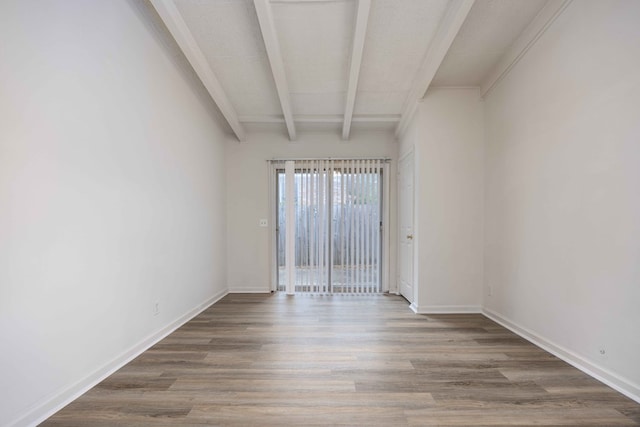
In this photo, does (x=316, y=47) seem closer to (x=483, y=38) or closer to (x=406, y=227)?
(x=483, y=38)

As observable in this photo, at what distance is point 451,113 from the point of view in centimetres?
367

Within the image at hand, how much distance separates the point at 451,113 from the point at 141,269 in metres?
3.70

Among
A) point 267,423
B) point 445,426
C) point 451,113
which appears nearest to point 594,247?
point 445,426

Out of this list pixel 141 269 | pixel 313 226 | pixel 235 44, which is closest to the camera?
pixel 141 269

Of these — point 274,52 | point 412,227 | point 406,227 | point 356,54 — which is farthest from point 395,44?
point 406,227

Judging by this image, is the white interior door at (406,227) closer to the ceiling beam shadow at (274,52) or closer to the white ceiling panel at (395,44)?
the white ceiling panel at (395,44)

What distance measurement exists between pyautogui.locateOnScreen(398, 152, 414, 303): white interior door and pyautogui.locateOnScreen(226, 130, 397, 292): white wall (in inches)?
44.3

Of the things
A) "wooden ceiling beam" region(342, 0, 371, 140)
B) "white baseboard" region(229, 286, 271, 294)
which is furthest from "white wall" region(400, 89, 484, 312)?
"white baseboard" region(229, 286, 271, 294)

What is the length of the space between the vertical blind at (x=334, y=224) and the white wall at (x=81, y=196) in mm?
1939

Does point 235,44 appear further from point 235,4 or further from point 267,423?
point 267,423

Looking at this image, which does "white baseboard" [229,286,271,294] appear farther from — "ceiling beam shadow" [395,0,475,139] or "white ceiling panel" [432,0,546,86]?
"white ceiling panel" [432,0,546,86]

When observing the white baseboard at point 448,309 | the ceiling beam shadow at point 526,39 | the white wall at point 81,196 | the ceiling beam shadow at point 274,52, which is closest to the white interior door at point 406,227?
the white baseboard at point 448,309

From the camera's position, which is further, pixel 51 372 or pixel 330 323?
pixel 330 323

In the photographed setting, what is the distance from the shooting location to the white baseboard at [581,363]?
73.1 inches
